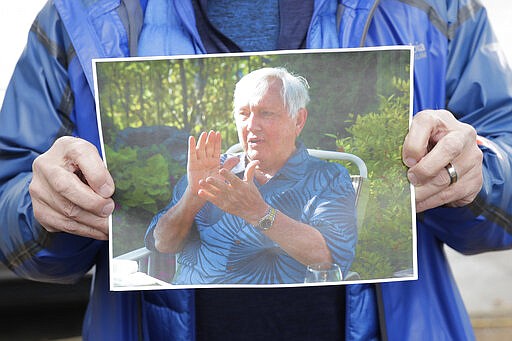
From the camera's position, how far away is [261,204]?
3.35 ft

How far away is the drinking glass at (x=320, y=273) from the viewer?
1.02 meters

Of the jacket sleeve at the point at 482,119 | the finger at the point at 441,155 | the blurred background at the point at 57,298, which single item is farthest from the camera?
the blurred background at the point at 57,298

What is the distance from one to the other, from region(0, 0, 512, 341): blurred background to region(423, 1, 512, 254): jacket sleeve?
280cm

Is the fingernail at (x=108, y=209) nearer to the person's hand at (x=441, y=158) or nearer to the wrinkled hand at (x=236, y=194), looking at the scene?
the wrinkled hand at (x=236, y=194)

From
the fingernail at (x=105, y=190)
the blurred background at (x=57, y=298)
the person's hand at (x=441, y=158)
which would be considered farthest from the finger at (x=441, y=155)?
the blurred background at (x=57, y=298)

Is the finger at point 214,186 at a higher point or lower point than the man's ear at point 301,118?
lower

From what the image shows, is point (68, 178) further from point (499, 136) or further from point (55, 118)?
point (499, 136)

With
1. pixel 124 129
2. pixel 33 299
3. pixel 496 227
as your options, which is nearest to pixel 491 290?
pixel 33 299

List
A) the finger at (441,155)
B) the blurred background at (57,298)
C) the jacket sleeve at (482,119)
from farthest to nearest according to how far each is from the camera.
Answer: the blurred background at (57,298)
the jacket sleeve at (482,119)
the finger at (441,155)

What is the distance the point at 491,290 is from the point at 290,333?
4.00 m

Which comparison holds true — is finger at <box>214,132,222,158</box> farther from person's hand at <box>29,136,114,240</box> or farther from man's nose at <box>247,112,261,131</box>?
person's hand at <box>29,136,114,240</box>

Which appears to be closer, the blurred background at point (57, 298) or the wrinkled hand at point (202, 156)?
the wrinkled hand at point (202, 156)

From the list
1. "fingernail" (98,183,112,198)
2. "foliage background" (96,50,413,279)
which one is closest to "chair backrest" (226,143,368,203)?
"foliage background" (96,50,413,279)

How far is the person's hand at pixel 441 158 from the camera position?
Answer: 952 millimetres
